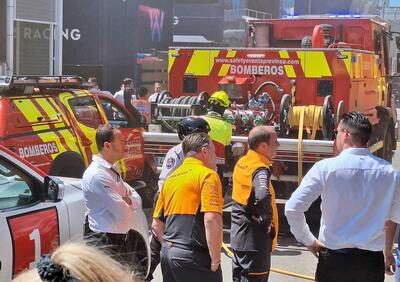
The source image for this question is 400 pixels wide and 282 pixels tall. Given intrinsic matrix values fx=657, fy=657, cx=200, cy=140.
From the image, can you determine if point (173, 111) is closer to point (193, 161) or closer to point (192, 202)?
point (193, 161)

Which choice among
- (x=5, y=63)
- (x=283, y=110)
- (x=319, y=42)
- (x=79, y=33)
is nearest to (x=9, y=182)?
(x=283, y=110)

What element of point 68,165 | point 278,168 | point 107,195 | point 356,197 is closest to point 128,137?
point 68,165

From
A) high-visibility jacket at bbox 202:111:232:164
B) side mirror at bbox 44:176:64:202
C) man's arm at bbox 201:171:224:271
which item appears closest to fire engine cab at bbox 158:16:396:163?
high-visibility jacket at bbox 202:111:232:164

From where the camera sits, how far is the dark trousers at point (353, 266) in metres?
3.61

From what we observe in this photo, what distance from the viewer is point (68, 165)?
780cm

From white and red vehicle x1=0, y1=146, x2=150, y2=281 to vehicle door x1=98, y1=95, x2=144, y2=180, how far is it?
Answer: 4095 millimetres

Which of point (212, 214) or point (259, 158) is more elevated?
point (259, 158)

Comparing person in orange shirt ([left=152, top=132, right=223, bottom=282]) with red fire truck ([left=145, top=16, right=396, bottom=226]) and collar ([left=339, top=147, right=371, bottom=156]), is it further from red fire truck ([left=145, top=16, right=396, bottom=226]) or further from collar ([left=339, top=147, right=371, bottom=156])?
red fire truck ([left=145, top=16, right=396, bottom=226])

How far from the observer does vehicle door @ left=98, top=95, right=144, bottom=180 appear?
8.81m

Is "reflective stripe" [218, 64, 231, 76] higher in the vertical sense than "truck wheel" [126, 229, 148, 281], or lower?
higher

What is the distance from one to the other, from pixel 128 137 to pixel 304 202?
5.44 metres

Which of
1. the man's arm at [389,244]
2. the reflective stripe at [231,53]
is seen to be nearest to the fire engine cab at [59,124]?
the reflective stripe at [231,53]

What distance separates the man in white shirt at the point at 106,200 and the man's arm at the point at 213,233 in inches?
34.5

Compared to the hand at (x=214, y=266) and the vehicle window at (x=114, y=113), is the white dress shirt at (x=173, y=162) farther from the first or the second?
the vehicle window at (x=114, y=113)
